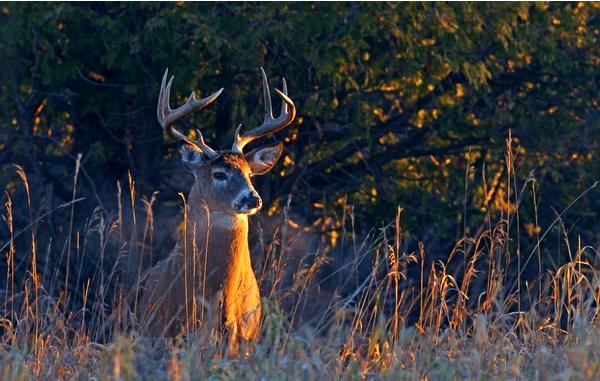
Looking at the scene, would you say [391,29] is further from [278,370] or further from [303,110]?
[278,370]

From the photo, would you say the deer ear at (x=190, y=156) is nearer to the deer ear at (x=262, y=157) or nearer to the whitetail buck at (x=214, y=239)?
the whitetail buck at (x=214, y=239)

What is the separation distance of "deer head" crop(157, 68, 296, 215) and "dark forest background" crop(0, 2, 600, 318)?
1.89m

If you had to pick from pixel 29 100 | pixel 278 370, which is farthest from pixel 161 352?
pixel 29 100

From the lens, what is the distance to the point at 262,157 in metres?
8.53

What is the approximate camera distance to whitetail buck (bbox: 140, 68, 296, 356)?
22.4ft

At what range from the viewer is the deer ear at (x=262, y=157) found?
8.47 meters

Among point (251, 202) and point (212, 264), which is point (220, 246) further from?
point (251, 202)

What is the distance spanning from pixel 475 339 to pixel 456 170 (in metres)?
7.43

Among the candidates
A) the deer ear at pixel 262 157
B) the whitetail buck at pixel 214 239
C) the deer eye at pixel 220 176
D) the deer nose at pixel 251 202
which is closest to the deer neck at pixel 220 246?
the whitetail buck at pixel 214 239

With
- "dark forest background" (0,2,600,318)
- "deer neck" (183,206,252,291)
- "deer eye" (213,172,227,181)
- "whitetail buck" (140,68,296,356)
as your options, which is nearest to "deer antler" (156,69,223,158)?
"whitetail buck" (140,68,296,356)

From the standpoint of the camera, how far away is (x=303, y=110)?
11023 mm

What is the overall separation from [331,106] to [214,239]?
372 cm

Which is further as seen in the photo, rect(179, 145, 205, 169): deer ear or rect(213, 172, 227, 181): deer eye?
rect(179, 145, 205, 169): deer ear

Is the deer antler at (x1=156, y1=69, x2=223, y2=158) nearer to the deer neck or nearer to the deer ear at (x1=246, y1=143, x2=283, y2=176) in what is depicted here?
the deer ear at (x1=246, y1=143, x2=283, y2=176)
